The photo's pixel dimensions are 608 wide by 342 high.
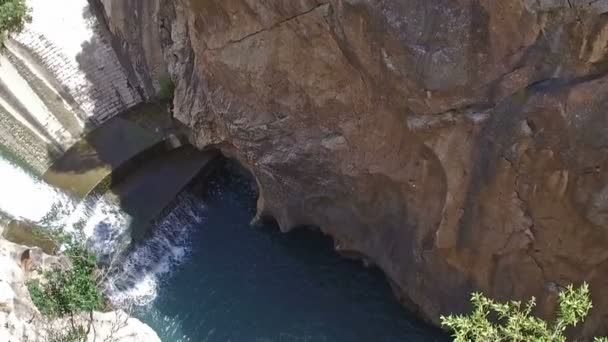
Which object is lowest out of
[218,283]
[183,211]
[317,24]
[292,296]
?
[292,296]

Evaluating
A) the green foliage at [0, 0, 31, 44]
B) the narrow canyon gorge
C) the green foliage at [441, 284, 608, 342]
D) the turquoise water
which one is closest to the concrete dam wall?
the narrow canyon gorge

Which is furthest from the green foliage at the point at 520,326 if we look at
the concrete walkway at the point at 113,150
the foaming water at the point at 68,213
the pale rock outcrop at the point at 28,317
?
the concrete walkway at the point at 113,150

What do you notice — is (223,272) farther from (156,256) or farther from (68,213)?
(68,213)

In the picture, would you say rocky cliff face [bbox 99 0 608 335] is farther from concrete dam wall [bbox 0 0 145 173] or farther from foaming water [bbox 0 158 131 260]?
concrete dam wall [bbox 0 0 145 173]

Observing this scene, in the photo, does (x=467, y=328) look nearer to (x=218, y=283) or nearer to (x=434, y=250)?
(x=434, y=250)

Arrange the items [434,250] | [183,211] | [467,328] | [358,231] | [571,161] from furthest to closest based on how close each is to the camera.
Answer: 1. [183,211]
2. [358,231]
3. [434,250]
4. [571,161]
5. [467,328]

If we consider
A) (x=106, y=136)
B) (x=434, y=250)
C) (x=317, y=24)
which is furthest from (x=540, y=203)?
(x=106, y=136)

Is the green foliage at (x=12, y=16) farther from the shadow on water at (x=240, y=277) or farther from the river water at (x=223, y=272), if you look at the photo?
the river water at (x=223, y=272)
